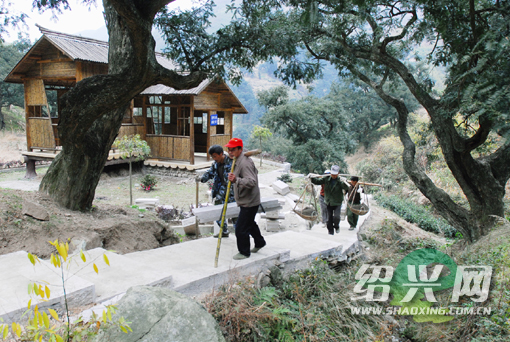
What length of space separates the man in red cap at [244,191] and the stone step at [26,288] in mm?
2072

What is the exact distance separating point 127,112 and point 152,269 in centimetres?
1467

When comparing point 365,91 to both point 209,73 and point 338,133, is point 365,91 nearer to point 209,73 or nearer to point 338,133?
point 338,133

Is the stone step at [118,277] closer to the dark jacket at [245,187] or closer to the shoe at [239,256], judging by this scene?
the shoe at [239,256]

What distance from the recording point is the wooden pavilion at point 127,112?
48.6ft

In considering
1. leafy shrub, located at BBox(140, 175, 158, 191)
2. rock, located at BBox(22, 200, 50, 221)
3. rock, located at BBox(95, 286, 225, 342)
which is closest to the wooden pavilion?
leafy shrub, located at BBox(140, 175, 158, 191)

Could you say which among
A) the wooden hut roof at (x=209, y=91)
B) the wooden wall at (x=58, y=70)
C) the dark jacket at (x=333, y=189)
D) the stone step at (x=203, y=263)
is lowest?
the stone step at (x=203, y=263)

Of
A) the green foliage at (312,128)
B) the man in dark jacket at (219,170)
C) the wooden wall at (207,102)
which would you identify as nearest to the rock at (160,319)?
the man in dark jacket at (219,170)

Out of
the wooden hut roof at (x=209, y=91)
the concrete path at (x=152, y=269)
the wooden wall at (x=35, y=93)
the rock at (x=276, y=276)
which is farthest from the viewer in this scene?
the wooden hut roof at (x=209, y=91)

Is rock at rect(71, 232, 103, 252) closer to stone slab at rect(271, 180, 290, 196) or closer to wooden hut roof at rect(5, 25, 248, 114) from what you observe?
wooden hut roof at rect(5, 25, 248, 114)

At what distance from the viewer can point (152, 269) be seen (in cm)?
403

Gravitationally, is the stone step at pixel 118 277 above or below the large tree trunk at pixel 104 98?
below

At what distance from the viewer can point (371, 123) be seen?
4119cm

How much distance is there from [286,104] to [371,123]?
17351mm

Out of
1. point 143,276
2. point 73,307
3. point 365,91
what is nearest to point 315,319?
point 143,276
